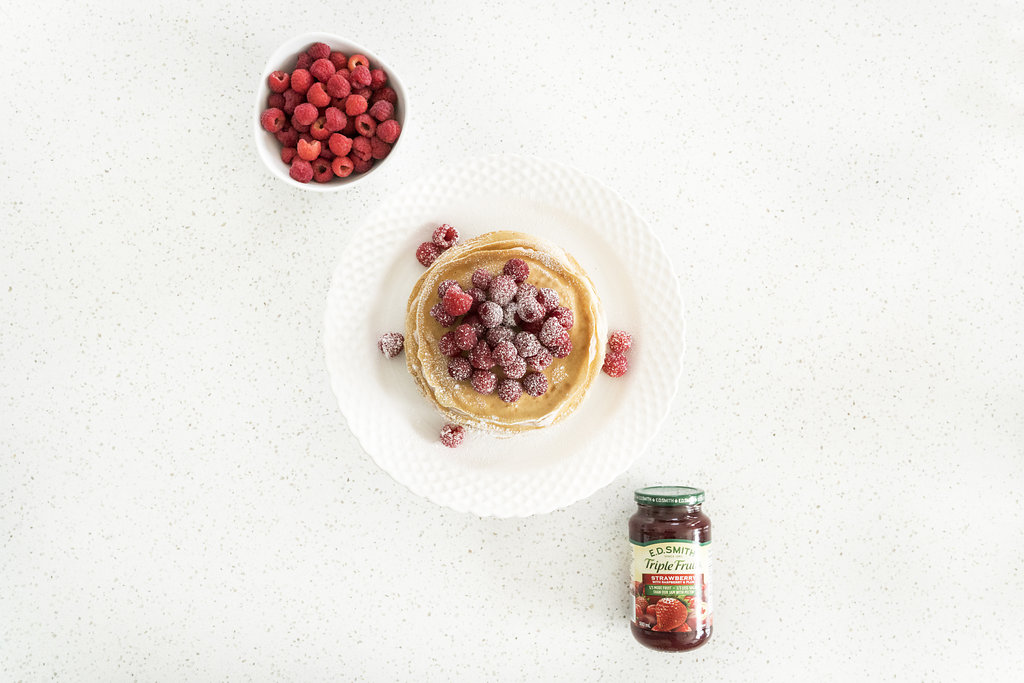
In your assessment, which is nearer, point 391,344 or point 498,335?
point 498,335

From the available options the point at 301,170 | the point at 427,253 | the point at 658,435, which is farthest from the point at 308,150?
the point at 658,435

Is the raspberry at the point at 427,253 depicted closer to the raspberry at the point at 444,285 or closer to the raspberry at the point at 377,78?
the raspberry at the point at 444,285

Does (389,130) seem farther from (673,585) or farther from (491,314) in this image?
(673,585)

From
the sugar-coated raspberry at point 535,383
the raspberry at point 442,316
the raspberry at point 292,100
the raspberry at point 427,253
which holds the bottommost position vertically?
the sugar-coated raspberry at point 535,383

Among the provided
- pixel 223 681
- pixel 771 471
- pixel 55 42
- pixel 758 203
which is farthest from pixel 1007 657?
pixel 55 42

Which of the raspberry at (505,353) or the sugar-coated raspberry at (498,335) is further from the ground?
the sugar-coated raspberry at (498,335)

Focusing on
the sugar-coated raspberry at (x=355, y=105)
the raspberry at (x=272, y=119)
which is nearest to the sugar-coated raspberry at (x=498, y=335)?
the sugar-coated raspberry at (x=355, y=105)
